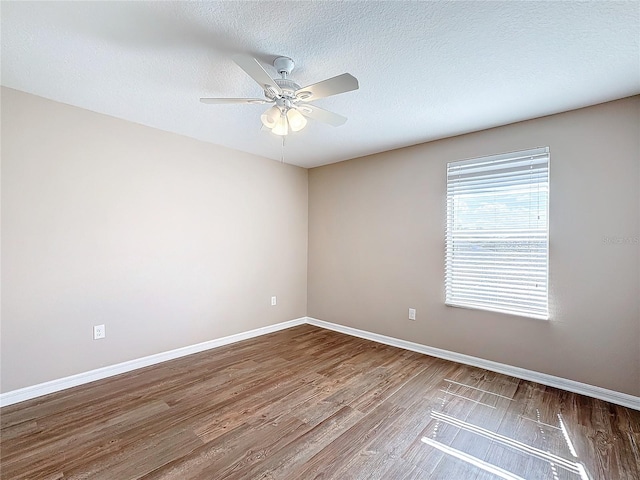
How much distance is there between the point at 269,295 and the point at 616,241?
3609 millimetres

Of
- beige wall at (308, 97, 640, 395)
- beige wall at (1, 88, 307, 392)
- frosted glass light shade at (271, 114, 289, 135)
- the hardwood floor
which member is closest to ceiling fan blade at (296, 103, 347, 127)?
frosted glass light shade at (271, 114, 289, 135)

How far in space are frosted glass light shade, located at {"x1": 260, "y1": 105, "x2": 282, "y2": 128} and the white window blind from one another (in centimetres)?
206

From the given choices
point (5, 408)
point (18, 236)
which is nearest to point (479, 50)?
point (18, 236)

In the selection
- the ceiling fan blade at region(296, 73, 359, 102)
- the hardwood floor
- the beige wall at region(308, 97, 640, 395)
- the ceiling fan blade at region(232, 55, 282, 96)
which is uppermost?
the ceiling fan blade at region(232, 55, 282, 96)

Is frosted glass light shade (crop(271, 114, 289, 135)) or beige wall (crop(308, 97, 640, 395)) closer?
frosted glass light shade (crop(271, 114, 289, 135))

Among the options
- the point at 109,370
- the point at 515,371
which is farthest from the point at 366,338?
the point at 109,370

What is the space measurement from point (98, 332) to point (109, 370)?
38cm

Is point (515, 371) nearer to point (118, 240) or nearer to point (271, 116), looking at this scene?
point (271, 116)

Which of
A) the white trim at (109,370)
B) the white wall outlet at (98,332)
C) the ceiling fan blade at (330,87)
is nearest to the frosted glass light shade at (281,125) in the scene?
the ceiling fan blade at (330,87)

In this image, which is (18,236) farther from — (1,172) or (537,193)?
(537,193)

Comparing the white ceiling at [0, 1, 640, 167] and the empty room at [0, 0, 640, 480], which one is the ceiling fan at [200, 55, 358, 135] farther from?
the white ceiling at [0, 1, 640, 167]

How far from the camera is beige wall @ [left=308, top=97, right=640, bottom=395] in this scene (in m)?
2.37

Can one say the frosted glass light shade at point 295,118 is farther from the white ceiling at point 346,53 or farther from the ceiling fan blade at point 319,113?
the white ceiling at point 346,53

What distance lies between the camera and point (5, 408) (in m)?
2.26
